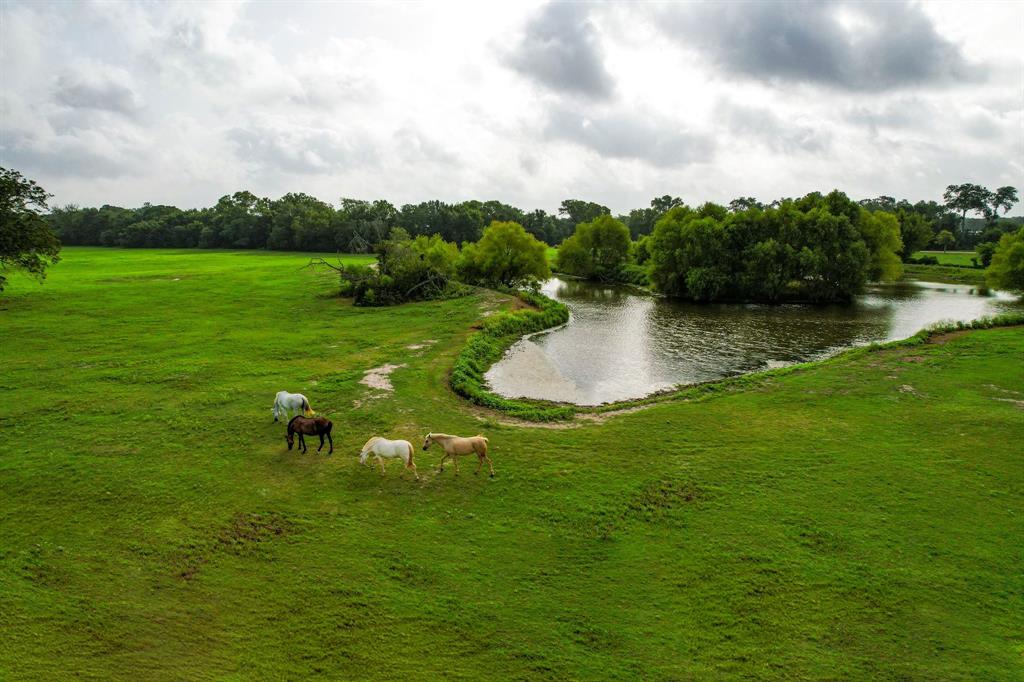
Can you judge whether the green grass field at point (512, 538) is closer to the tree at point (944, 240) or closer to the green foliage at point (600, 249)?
the green foliage at point (600, 249)

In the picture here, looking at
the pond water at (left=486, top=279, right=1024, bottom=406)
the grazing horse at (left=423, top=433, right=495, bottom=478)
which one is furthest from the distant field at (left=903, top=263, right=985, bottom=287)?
the grazing horse at (left=423, top=433, right=495, bottom=478)

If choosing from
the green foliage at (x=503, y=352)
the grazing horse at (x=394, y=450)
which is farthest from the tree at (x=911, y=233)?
the grazing horse at (x=394, y=450)

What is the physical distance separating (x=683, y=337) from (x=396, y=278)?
88.3ft

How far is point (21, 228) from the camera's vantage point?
42594mm

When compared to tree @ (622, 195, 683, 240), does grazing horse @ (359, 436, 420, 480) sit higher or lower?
lower

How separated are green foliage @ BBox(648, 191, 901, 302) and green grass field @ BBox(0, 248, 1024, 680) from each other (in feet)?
135

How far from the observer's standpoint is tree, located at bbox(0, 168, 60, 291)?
42156mm

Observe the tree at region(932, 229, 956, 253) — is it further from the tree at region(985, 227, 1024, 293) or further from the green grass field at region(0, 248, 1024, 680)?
the green grass field at region(0, 248, 1024, 680)

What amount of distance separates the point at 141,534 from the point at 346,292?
44.1 metres

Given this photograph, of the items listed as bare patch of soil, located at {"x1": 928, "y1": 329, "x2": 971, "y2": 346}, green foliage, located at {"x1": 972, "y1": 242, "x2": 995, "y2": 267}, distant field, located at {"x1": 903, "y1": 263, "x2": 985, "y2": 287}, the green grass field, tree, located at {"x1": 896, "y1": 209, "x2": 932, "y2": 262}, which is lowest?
the green grass field

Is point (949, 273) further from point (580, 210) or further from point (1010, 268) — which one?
point (580, 210)

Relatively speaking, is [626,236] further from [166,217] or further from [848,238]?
[166,217]

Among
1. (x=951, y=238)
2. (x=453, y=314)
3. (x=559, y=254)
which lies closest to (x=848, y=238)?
(x=559, y=254)

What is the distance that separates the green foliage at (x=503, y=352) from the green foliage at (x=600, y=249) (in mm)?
35094
